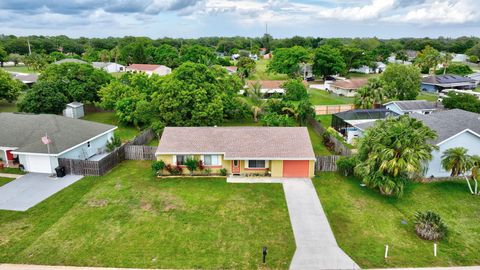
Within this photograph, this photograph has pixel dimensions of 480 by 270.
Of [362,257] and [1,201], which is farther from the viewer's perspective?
[1,201]

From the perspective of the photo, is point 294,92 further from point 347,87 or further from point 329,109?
point 347,87

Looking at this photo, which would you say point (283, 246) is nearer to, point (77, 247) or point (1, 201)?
point (77, 247)

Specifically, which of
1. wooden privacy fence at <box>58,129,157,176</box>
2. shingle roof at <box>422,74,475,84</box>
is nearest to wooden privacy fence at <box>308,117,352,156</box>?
wooden privacy fence at <box>58,129,157,176</box>

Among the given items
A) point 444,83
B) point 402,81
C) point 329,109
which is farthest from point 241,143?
point 444,83

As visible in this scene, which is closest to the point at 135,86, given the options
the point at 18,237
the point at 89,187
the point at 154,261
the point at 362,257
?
the point at 89,187

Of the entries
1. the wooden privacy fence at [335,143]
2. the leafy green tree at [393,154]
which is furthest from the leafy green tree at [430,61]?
the leafy green tree at [393,154]

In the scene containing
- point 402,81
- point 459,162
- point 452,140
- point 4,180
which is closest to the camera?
point 459,162

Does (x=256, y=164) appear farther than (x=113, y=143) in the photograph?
No

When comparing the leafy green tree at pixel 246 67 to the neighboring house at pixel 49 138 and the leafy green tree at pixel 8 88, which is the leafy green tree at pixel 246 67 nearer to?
the leafy green tree at pixel 8 88
